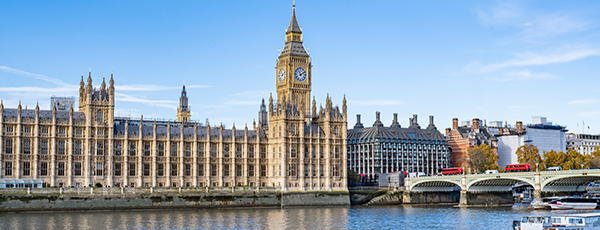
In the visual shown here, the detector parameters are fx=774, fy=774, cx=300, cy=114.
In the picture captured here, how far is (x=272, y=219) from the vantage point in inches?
4498

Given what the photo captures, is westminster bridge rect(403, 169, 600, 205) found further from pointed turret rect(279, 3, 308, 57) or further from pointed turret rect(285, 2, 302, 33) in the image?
pointed turret rect(285, 2, 302, 33)

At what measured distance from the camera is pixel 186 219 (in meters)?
112

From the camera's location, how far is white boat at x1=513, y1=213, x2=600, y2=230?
86.2 metres

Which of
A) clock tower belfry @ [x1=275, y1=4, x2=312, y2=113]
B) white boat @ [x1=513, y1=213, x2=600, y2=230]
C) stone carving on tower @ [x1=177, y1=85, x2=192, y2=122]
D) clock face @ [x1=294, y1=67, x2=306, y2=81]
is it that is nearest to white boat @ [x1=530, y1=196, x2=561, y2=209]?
white boat @ [x1=513, y1=213, x2=600, y2=230]

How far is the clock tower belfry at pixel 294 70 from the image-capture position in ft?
564

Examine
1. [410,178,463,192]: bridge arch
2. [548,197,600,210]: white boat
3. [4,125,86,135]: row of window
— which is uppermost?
[4,125,86,135]: row of window

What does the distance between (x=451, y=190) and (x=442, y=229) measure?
2557 inches

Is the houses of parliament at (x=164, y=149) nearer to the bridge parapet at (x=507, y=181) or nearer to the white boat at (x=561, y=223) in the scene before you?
the bridge parapet at (x=507, y=181)

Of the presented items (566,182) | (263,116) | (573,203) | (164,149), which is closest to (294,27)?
(263,116)

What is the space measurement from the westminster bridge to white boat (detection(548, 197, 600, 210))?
353 cm

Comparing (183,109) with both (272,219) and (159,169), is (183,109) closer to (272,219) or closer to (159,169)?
(159,169)

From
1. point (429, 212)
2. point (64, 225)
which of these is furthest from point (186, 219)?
point (429, 212)

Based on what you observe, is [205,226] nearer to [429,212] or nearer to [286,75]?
[429,212]

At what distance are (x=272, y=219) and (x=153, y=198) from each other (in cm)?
2746
